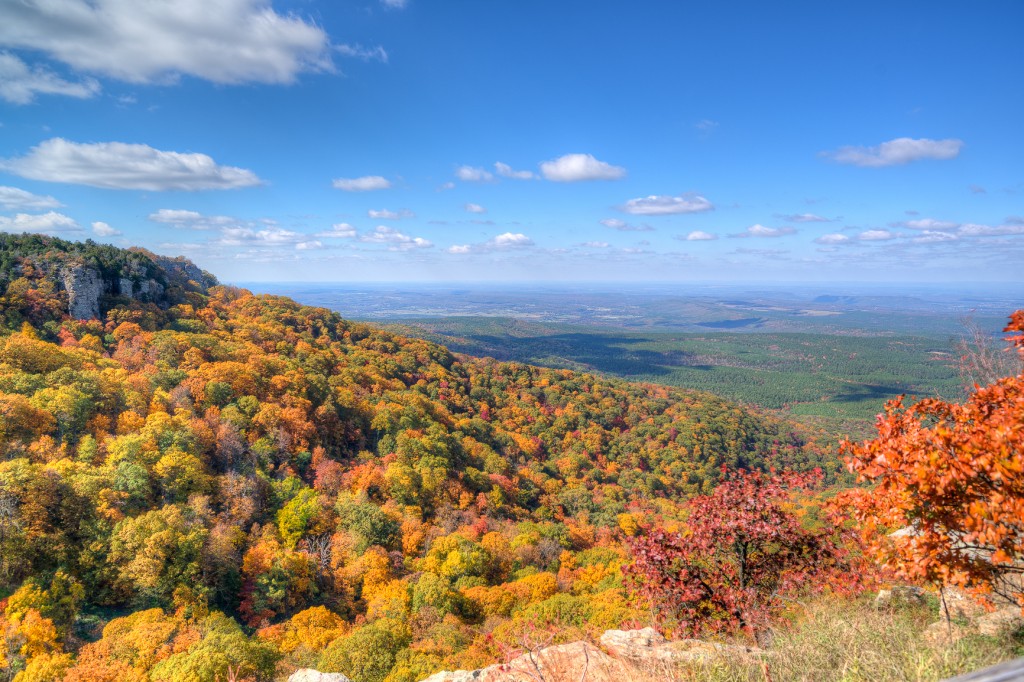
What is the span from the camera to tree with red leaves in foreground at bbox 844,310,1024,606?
15.8 ft

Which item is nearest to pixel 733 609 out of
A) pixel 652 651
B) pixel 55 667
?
pixel 652 651

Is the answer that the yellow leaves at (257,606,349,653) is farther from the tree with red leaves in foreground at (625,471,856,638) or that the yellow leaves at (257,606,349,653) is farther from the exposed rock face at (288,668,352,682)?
the tree with red leaves in foreground at (625,471,856,638)

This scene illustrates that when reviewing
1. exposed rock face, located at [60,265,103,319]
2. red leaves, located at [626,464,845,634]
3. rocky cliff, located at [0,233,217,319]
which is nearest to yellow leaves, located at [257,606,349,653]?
red leaves, located at [626,464,845,634]

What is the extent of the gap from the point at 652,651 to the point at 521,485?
4161 cm

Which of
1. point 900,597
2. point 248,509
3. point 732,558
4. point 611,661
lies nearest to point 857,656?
point 732,558

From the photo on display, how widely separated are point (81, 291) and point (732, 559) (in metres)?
63.2

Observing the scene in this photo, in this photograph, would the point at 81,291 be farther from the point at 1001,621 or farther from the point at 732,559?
the point at 1001,621

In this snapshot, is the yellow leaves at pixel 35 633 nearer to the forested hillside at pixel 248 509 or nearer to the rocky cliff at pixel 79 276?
the forested hillside at pixel 248 509

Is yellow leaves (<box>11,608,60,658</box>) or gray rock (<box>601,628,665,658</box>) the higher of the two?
gray rock (<box>601,628,665,658</box>)

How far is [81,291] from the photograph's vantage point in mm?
48062

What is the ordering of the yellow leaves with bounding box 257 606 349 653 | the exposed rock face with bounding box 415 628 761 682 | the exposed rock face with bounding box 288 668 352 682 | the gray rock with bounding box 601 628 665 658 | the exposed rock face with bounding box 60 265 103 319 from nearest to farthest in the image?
1. the exposed rock face with bounding box 415 628 761 682
2. the gray rock with bounding box 601 628 665 658
3. the exposed rock face with bounding box 288 668 352 682
4. the yellow leaves with bounding box 257 606 349 653
5. the exposed rock face with bounding box 60 265 103 319

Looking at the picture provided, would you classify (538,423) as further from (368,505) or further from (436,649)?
(436,649)

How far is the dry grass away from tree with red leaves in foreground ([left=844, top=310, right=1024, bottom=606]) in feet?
5.49

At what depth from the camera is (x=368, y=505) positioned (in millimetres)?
29953
